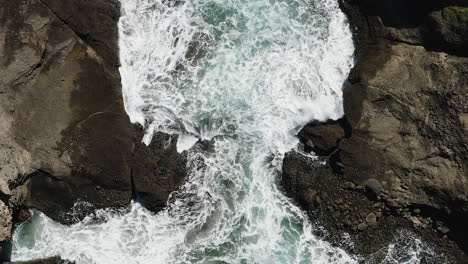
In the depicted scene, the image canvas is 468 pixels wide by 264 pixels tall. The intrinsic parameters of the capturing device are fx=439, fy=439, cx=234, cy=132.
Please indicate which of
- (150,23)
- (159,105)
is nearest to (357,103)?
(159,105)

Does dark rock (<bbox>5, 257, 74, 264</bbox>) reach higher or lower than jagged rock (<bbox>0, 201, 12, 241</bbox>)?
lower

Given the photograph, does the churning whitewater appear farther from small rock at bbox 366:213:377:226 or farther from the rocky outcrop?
small rock at bbox 366:213:377:226

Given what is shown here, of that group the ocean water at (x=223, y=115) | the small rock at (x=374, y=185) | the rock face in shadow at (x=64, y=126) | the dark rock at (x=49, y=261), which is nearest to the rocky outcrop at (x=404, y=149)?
the small rock at (x=374, y=185)

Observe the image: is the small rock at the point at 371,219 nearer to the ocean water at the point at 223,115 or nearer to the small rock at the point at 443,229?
the ocean water at the point at 223,115

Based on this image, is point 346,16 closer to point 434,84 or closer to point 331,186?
point 434,84

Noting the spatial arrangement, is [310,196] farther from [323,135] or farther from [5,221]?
[5,221]

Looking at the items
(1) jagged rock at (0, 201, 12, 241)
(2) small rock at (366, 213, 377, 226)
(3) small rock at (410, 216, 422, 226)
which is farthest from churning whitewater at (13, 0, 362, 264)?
(3) small rock at (410, 216, 422, 226)
